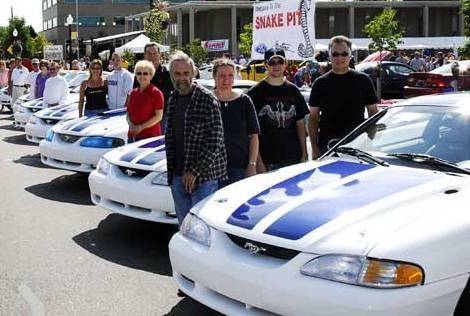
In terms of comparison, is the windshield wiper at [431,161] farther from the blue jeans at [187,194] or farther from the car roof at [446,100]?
the blue jeans at [187,194]

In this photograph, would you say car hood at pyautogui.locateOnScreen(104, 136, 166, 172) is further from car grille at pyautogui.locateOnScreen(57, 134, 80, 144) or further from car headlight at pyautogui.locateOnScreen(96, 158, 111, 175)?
car grille at pyautogui.locateOnScreen(57, 134, 80, 144)

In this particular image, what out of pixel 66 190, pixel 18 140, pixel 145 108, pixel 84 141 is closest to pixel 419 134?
pixel 145 108

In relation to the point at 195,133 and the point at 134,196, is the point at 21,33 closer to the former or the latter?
the point at 134,196

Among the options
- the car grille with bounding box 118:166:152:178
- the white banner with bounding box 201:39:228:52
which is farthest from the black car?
the white banner with bounding box 201:39:228:52

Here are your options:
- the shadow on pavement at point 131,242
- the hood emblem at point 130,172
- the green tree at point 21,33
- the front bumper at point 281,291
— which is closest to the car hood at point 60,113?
the shadow on pavement at point 131,242

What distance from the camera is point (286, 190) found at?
397cm

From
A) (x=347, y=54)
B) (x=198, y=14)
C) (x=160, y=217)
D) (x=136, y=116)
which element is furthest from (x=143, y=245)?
(x=198, y=14)

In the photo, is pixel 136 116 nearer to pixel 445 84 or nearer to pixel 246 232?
pixel 246 232

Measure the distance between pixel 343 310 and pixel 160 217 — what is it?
123 inches

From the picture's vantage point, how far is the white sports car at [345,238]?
3100 millimetres

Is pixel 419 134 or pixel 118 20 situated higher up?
pixel 118 20

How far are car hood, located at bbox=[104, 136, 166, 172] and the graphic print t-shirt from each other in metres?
1.16

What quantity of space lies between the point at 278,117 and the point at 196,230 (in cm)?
173

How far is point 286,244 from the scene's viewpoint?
3.33m
